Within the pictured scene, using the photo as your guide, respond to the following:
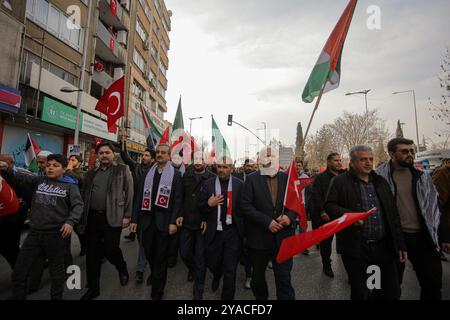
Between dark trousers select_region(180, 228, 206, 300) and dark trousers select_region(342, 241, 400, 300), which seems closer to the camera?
dark trousers select_region(342, 241, 400, 300)

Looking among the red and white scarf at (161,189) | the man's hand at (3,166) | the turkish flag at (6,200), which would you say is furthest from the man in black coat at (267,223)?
the man's hand at (3,166)

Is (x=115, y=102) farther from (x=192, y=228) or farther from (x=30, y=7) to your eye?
(x=30, y=7)

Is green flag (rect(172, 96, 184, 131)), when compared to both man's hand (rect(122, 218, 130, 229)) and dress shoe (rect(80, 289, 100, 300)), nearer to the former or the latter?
man's hand (rect(122, 218, 130, 229))

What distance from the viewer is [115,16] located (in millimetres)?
21125

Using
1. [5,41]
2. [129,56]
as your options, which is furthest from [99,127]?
[129,56]

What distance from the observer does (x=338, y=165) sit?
4824 mm

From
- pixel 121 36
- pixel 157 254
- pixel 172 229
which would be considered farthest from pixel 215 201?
pixel 121 36

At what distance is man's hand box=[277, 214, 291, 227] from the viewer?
289 cm

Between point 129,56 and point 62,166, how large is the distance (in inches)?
1034

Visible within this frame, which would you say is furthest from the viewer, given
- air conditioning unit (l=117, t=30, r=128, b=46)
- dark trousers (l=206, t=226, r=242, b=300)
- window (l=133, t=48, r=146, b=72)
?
window (l=133, t=48, r=146, b=72)

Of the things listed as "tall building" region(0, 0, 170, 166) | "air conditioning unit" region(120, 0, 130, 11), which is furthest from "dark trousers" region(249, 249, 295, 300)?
"air conditioning unit" region(120, 0, 130, 11)

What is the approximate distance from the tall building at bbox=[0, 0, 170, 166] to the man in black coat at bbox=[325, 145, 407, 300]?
6567 millimetres

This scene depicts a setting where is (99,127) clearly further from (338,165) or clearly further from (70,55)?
(338,165)

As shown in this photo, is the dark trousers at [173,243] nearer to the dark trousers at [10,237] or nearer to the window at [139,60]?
the dark trousers at [10,237]
